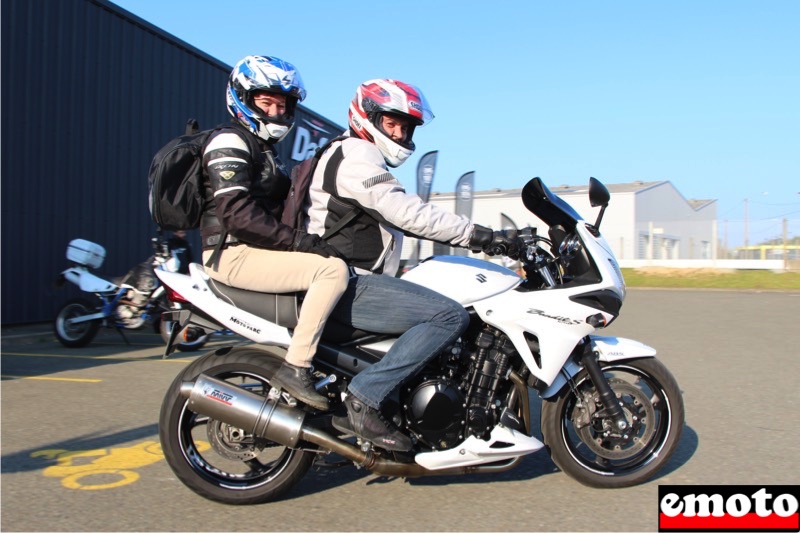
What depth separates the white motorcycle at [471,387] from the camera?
351cm

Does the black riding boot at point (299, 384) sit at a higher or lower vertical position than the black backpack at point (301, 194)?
lower

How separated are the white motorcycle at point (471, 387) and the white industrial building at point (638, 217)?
29.7m

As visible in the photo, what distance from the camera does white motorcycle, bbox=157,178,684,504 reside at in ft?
11.5

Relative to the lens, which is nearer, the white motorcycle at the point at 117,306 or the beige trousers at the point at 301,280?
the beige trousers at the point at 301,280

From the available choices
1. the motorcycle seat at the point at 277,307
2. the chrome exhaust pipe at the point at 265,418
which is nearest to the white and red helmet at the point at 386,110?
the motorcycle seat at the point at 277,307

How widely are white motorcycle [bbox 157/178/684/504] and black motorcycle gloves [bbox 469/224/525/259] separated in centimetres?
8

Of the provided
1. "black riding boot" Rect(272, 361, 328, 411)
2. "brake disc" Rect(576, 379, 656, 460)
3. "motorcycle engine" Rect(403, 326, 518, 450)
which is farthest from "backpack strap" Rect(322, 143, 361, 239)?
"brake disc" Rect(576, 379, 656, 460)

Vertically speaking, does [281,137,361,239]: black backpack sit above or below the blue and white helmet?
below

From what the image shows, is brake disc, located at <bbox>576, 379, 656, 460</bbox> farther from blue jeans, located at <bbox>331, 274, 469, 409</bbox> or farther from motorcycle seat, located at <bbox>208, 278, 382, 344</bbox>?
motorcycle seat, located at <bbox>208, 278, 382, 344</bbox>

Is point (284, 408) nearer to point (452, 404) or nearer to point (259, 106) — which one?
point (452, 404)

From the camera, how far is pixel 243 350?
12.0 ft

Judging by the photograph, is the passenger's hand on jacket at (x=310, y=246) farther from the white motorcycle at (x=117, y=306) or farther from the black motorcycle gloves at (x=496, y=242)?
the white motorcycle at (x=117, y=306)

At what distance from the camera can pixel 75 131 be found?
11781mm

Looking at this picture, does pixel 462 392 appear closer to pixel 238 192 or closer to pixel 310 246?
pixel 310 246
